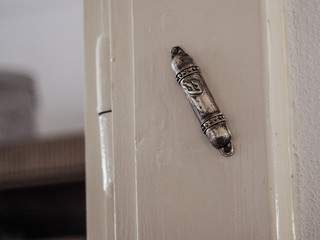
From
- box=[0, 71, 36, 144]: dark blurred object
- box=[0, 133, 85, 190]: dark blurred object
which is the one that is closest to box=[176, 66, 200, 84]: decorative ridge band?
box=[0, 133, 85, 190]: dark blurred object

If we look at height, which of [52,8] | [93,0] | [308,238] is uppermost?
[52,8]

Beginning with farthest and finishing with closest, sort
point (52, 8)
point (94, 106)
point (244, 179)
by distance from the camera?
1. point (52, 8)
2. point (94, 106)
3. point (244, 179)

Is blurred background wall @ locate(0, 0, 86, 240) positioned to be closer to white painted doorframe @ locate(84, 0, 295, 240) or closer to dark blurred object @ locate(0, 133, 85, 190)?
dark blurred object @ locate(0, 133, 85, 190)

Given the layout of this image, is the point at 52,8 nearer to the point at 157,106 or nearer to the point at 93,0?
the point at 93,0

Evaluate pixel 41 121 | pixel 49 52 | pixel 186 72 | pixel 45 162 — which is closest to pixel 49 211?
pixel 45 162

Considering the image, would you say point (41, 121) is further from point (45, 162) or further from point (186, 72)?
point (186, 72)

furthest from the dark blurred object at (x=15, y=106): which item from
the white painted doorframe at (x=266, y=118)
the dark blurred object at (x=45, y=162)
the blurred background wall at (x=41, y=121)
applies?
the white painted doorframe at (x=266, y=118)

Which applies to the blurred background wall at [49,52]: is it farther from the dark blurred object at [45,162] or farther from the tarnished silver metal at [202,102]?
the tarnished silver metal at [202,102]

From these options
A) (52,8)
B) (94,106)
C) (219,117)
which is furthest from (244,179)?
(52,8)
